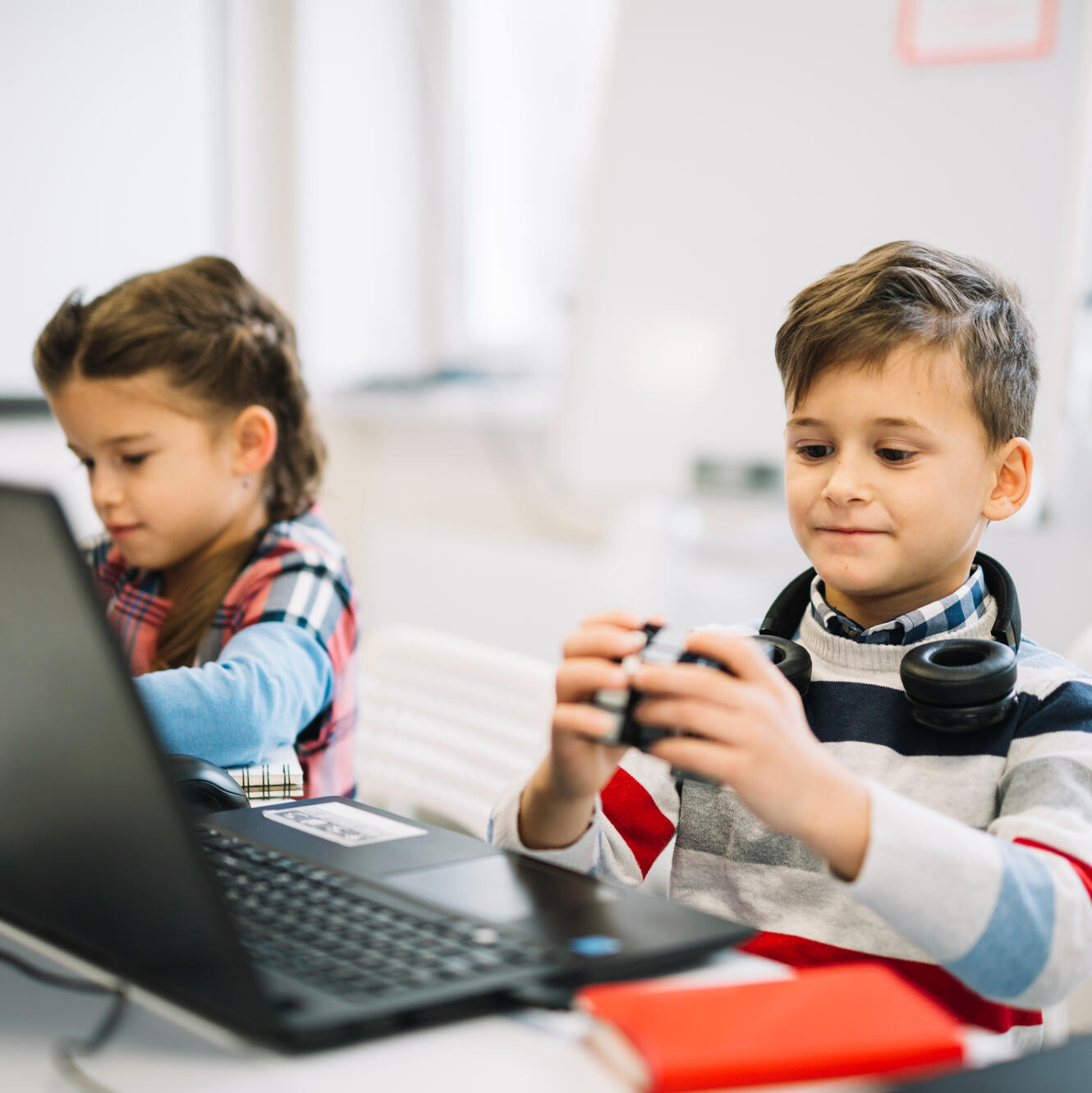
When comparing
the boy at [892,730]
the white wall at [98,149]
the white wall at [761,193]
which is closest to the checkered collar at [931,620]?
the boy at [892,730]

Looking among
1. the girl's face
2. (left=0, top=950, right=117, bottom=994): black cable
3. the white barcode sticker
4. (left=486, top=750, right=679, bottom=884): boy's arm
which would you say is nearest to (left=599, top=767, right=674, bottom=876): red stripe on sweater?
(left=486, top=750, right=679, bottom=884): boy's arm

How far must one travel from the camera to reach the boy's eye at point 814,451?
2.96 feet

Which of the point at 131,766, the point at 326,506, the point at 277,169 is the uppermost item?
the point at 277,169

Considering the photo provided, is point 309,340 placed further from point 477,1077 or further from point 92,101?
point 477,1077

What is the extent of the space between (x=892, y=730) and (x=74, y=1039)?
544mm

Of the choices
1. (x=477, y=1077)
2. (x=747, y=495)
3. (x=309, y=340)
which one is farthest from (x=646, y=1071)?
(x=309, y=340)

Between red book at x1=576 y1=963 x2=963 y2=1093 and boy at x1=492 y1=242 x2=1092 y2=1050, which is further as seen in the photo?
boy at x1=492 y1=242 x2=1092 y2=1050

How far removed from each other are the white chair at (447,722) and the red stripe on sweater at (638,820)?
29 centimetres

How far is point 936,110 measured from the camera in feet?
5.87

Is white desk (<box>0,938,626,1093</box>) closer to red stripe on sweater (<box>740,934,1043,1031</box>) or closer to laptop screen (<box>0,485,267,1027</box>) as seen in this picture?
laptop screen (<box>0,485,267,1027</box>)

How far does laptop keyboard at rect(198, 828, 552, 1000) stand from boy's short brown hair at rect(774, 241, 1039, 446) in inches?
19.6

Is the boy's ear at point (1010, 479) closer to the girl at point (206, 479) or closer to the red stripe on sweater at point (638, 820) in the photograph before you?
the red stripe on sweater at point (638, 820)

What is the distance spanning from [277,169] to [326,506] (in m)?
0.73

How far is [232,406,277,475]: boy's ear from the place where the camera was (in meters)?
1.32
